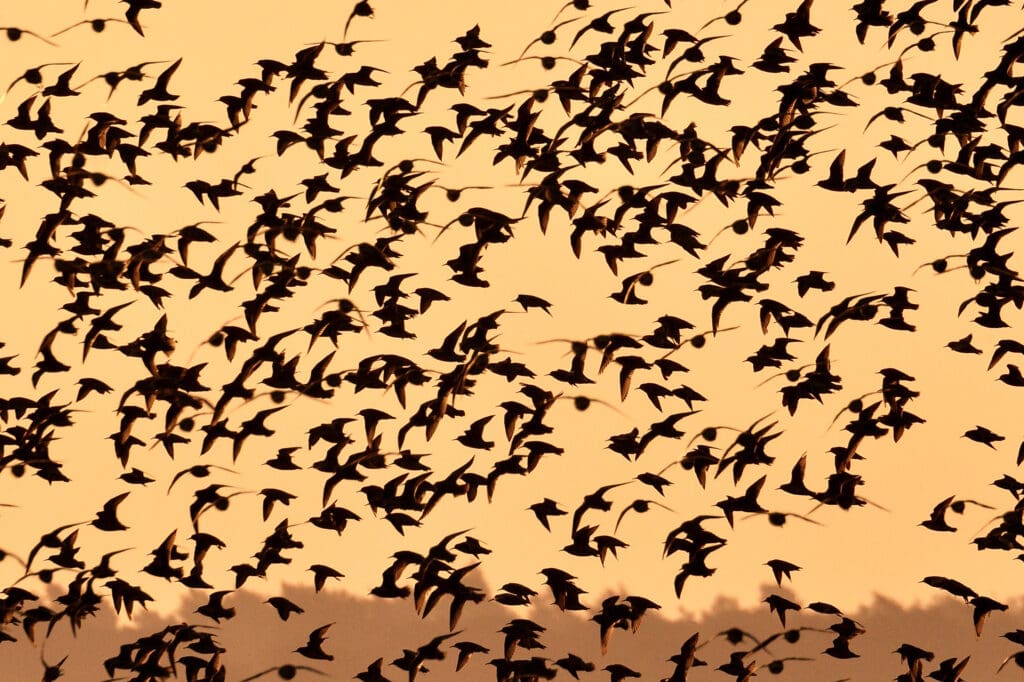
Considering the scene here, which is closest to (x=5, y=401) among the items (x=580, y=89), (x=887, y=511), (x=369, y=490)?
(x=369, y=490)

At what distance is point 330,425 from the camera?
50.7 feet

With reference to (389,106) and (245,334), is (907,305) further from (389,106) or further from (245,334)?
(245,334)

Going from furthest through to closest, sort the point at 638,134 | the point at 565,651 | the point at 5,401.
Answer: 1. the point at 565,651
2. the point at 5,401
3. the point at 638,134

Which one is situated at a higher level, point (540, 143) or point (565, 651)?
point (540, 143)

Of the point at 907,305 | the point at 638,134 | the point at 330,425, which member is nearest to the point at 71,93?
the point at 330,425

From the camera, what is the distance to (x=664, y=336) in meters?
15.1

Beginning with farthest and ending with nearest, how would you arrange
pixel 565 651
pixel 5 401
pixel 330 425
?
pixel 565 651, pixel 5 401, pixel 330 425

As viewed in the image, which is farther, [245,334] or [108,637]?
[108,637]

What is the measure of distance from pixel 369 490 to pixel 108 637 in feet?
23.9

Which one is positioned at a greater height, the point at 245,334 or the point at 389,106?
the point at 389,106

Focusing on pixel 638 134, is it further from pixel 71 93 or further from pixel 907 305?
pixel 71 93

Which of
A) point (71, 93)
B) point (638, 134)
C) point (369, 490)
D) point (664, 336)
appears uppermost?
point (71, 93)

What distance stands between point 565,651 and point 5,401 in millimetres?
8304

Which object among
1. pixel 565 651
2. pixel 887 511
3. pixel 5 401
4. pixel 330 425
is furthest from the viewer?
pixel 565 651
